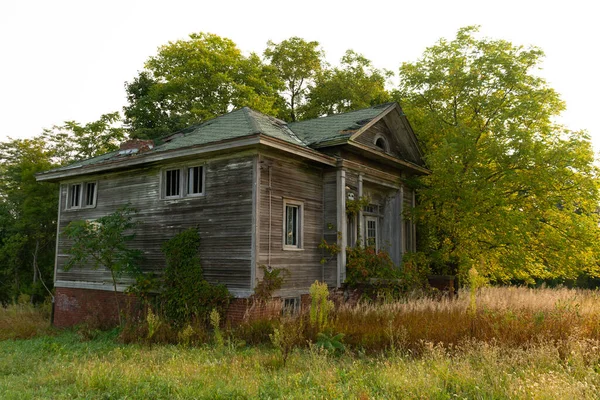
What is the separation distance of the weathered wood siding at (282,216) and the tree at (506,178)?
16.0 feet

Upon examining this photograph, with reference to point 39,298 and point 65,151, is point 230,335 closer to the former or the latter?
point 39,298

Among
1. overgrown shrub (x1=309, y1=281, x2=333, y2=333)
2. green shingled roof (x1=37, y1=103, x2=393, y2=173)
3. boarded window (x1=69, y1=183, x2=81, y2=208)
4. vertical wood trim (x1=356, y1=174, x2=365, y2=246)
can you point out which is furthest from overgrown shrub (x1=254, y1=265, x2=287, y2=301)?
boarded window (x1=69, y1=183, x2=81, y2=208)

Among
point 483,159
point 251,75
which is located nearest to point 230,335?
point 483,159

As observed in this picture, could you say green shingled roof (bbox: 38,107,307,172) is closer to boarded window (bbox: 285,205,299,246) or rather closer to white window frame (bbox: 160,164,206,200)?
white window frame (bbox: 160,164,206,200)

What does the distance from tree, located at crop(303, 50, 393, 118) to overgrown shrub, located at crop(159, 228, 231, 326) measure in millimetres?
20603

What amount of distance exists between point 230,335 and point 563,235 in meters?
11.8

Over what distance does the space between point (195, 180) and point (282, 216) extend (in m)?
2.79

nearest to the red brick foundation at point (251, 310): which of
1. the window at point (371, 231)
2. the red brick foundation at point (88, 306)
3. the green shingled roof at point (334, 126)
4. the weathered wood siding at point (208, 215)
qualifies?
the weathered wood siding at point (208, 215)

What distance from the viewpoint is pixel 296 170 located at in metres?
13.8

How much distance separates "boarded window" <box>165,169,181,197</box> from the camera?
14172 mm

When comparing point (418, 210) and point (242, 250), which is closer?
point (242, 250)

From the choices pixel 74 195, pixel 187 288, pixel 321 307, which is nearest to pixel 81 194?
pixel 74 195

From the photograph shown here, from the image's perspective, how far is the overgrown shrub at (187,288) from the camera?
1223 centimetres

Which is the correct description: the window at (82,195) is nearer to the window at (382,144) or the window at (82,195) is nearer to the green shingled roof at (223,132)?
the green shingled roof at (223,132)
